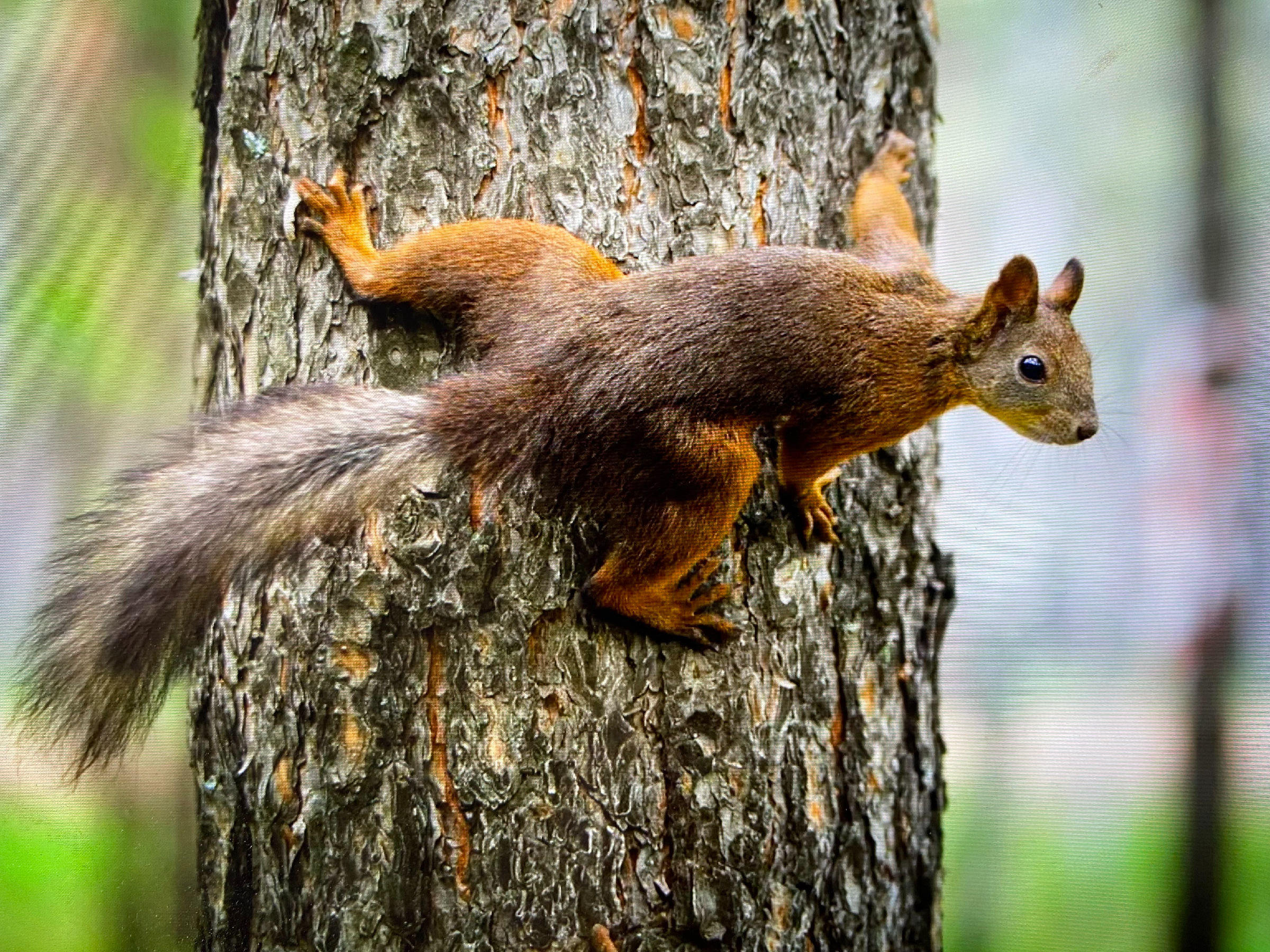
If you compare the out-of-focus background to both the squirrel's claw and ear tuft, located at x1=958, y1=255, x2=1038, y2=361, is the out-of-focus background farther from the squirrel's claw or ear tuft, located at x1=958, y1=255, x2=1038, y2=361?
the squirrel's claw

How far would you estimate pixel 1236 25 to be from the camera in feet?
4.32

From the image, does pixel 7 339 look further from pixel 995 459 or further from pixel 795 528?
pixel 995 459

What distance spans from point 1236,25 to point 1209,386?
1.71 feet

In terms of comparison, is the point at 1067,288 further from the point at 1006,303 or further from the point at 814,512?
the point at 814,512

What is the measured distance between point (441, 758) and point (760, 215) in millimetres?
967

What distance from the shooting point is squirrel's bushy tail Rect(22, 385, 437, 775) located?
120cm

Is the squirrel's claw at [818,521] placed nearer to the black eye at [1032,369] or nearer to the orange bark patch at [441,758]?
the black eye at [1032,369]

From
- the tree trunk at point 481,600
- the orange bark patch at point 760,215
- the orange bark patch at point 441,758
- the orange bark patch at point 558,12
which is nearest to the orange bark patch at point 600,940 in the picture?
the tree trunk at point 481,600

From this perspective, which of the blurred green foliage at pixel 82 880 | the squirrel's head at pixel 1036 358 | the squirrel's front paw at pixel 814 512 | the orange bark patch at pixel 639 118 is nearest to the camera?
the blurred green foliage at pixel 82 880

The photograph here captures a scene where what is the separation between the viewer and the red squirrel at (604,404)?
1.31 m

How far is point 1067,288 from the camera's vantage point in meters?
1.31

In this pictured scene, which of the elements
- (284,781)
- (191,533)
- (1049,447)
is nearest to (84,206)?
(191,533)

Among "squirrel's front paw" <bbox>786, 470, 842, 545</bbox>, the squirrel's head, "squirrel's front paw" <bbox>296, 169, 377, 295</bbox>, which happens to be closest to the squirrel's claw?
"squirrel's front paw" <bbox>786, 470, 842, 545</bbox>

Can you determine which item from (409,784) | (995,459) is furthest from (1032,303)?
(409,784)
